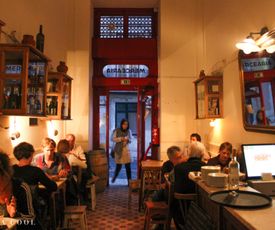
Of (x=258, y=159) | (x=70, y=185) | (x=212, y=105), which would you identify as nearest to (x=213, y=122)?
(x=212, y=105)

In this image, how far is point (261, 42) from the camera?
322 centimetres

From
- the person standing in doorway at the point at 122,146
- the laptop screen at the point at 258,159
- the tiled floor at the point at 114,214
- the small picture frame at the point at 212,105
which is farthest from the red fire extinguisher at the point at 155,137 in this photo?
the laptop screen at the point at 258,159

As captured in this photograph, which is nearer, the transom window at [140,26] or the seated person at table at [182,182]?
the seated person at table at [182,182]

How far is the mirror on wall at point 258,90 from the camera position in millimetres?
3049

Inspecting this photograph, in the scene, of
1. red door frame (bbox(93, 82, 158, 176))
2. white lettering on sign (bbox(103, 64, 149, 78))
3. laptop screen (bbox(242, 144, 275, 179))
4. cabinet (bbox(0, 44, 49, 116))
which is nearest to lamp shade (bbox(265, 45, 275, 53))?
laptop screen (bbox(242, 144, 275, 179))

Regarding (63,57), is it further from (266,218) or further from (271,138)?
(266,218)

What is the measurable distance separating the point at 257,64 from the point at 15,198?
9.22 feet

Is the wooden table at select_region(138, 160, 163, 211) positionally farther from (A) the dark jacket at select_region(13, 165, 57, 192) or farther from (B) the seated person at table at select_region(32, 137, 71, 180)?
(A) the dark jacket at select_region(13, 165, 57, 192)

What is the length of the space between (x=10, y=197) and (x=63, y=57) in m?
4.08

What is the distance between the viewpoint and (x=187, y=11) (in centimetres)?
630

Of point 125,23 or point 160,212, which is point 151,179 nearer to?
point 160,212

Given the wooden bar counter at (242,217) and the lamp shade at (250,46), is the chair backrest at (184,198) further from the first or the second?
the lamp shade at (250,46)

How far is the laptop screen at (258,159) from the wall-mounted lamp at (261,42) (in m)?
1.08

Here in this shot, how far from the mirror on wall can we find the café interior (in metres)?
0.01
